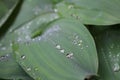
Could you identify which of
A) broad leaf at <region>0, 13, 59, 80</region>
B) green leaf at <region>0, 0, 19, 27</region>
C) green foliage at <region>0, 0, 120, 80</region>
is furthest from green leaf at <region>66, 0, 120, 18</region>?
green leaf at <region>0, 0, 19, 27</region>

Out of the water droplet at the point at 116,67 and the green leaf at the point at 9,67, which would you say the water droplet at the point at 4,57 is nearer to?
the green leaf at the point at 9,67

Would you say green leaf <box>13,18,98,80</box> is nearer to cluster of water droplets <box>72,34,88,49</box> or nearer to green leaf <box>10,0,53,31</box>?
cluster of water droplets <box>72,34,88,49</box>

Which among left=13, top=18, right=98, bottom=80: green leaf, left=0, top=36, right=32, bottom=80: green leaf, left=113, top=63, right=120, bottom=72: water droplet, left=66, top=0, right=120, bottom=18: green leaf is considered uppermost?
left=66, top=0, right=120, bottom=18: green leaf

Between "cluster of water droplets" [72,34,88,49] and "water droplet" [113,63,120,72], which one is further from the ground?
"cluster of water droplets" [72,34,88,49]

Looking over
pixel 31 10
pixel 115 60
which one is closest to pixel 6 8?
pixel 31 10

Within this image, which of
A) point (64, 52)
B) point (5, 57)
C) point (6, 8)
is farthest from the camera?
point (6, 8)

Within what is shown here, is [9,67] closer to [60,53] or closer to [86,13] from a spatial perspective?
[60,53]
